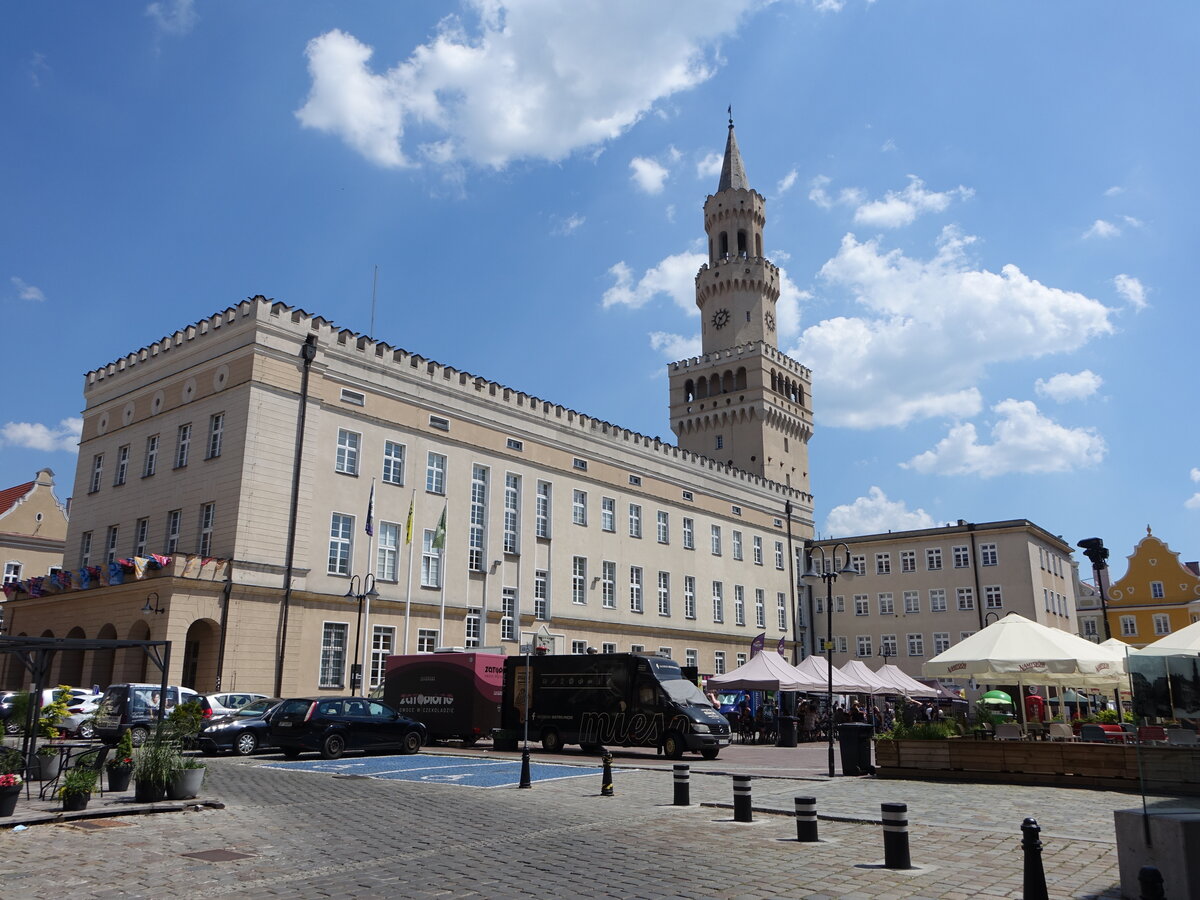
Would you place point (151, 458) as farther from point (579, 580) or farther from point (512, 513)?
point (579, 580)

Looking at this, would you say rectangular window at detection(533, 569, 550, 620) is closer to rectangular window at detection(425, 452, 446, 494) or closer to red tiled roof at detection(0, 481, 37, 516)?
rectangular window at detection(425, 452, 446, 494)

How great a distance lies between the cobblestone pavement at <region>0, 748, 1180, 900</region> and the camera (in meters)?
8.38

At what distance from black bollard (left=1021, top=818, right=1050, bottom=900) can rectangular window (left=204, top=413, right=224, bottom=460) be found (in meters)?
32.3

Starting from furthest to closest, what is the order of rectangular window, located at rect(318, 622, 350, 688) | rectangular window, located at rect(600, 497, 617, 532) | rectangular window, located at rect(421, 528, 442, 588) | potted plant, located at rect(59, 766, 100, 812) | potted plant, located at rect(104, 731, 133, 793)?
rectangular window, located at rect(600, 497, 617, 532) < rectangular window, located at rect(421, 528, 442, 588) < rectangular window, located at rect(318, 622, 350, 688) < potted plant, located at rect(104, 731, 133, 793) < potted plant, located at rect(59, 766, 100, 812)

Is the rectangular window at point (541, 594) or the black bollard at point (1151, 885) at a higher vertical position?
the rectangular window at point (541, 594)

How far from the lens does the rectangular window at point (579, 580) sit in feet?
148

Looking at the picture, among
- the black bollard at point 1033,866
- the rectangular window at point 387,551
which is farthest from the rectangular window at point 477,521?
the black bollard at point 1033,866

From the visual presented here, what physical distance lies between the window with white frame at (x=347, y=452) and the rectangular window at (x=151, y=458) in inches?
304

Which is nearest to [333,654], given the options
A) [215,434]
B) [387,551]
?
[387,551]

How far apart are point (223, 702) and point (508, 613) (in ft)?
54.2

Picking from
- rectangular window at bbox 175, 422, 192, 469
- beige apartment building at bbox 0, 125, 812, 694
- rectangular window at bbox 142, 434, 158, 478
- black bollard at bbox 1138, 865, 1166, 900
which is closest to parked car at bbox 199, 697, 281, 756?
beige apartment building at bbox 0, 125, 812, 694

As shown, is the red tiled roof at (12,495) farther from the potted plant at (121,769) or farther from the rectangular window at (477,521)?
the potted plant at (121,769)

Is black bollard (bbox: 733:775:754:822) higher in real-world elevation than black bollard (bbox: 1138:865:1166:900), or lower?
lower

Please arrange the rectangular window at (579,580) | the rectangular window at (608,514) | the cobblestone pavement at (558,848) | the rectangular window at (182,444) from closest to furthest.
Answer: the cobblestone pavement at (558,848) → the rectangular window at (182,444) → the rectangular window at (579,580) → the rectangular window at (608,514)
